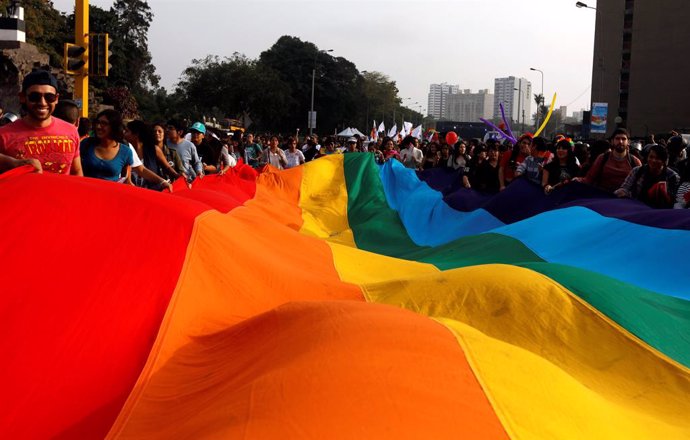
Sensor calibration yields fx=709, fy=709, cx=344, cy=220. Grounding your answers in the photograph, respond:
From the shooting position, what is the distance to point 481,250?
241 inches

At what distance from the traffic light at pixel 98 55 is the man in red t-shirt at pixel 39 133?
19.4 ft

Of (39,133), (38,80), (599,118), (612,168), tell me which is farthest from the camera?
(599,118)

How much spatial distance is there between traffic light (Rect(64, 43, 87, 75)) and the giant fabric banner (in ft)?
20.3

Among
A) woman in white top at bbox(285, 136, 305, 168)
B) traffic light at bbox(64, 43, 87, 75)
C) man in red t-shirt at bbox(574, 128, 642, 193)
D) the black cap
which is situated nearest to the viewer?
the black cap

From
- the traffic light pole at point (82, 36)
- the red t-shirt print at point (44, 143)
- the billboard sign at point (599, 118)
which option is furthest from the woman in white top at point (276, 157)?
the billboard sign at point (599, 118)

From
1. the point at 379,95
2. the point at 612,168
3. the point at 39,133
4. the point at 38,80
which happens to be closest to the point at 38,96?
the point at 38,80

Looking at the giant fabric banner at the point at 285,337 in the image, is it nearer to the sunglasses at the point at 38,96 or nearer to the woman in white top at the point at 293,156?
the sunglasses at the point at 38,96

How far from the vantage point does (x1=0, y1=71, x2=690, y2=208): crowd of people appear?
4.43 meters

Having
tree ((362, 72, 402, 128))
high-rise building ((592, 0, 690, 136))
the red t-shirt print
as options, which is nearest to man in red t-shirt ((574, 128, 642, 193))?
the red t-shirt print

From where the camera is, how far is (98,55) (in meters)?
10.2

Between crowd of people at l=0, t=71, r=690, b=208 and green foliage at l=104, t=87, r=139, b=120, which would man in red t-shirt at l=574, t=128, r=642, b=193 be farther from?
green foliage at l=104, t=87, r=139, b=120

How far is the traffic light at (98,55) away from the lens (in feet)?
33.1

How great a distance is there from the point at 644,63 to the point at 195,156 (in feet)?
217

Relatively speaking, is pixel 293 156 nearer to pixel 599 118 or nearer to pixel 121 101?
pixel 121 101
